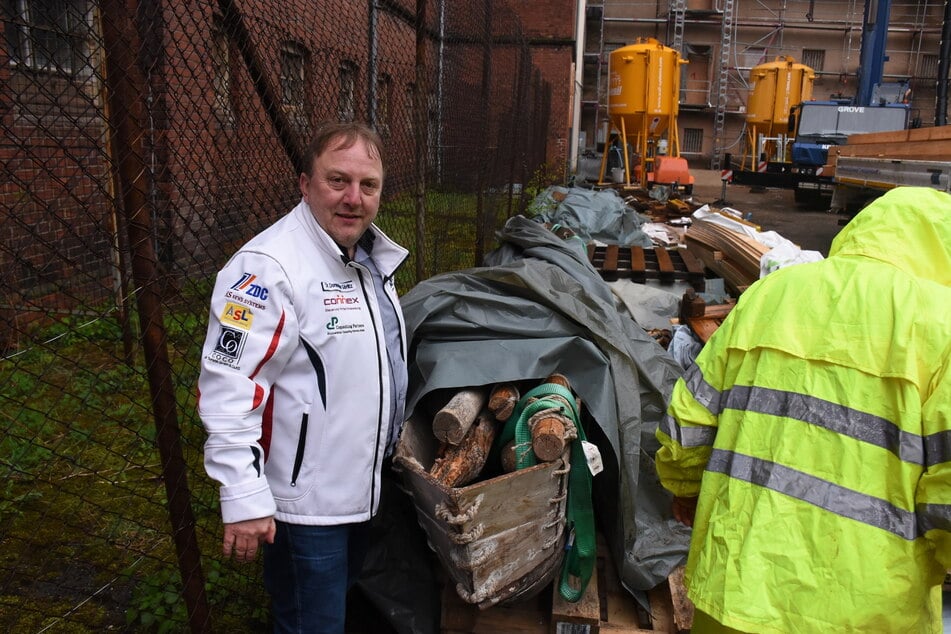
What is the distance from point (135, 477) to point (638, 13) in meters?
31.4

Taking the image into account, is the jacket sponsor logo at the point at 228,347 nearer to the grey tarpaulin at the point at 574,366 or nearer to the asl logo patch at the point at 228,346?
the asl logo patch at the point at 228,346

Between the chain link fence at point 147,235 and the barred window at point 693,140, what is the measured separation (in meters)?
25.2

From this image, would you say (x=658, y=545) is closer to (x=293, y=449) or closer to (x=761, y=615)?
(x=761, y=615)

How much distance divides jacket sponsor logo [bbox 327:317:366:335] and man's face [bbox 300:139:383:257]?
263mm

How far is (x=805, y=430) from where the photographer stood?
1688mm

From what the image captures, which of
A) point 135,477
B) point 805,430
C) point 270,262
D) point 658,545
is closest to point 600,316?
point 658,545

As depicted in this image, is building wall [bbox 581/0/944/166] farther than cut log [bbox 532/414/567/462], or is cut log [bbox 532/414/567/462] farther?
building wall [bbox 581/0/944/166]

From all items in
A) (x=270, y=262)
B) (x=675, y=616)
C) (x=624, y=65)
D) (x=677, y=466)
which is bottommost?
(x=675, y=616)

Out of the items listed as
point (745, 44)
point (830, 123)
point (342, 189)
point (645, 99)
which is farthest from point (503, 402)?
point (745, 44)

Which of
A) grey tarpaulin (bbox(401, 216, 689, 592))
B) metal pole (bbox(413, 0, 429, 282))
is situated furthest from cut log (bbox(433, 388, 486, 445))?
metal pole (bbox(413, 0, 429, 282))

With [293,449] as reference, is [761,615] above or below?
below

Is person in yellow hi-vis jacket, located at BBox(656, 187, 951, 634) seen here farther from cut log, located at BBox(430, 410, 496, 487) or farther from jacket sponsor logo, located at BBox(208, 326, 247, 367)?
jacket sponsor logo, located at BBox(208, 326, 247, 367)

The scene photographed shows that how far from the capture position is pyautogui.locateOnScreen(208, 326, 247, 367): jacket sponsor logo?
172 centimetres

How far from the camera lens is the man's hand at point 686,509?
225 centimetres
